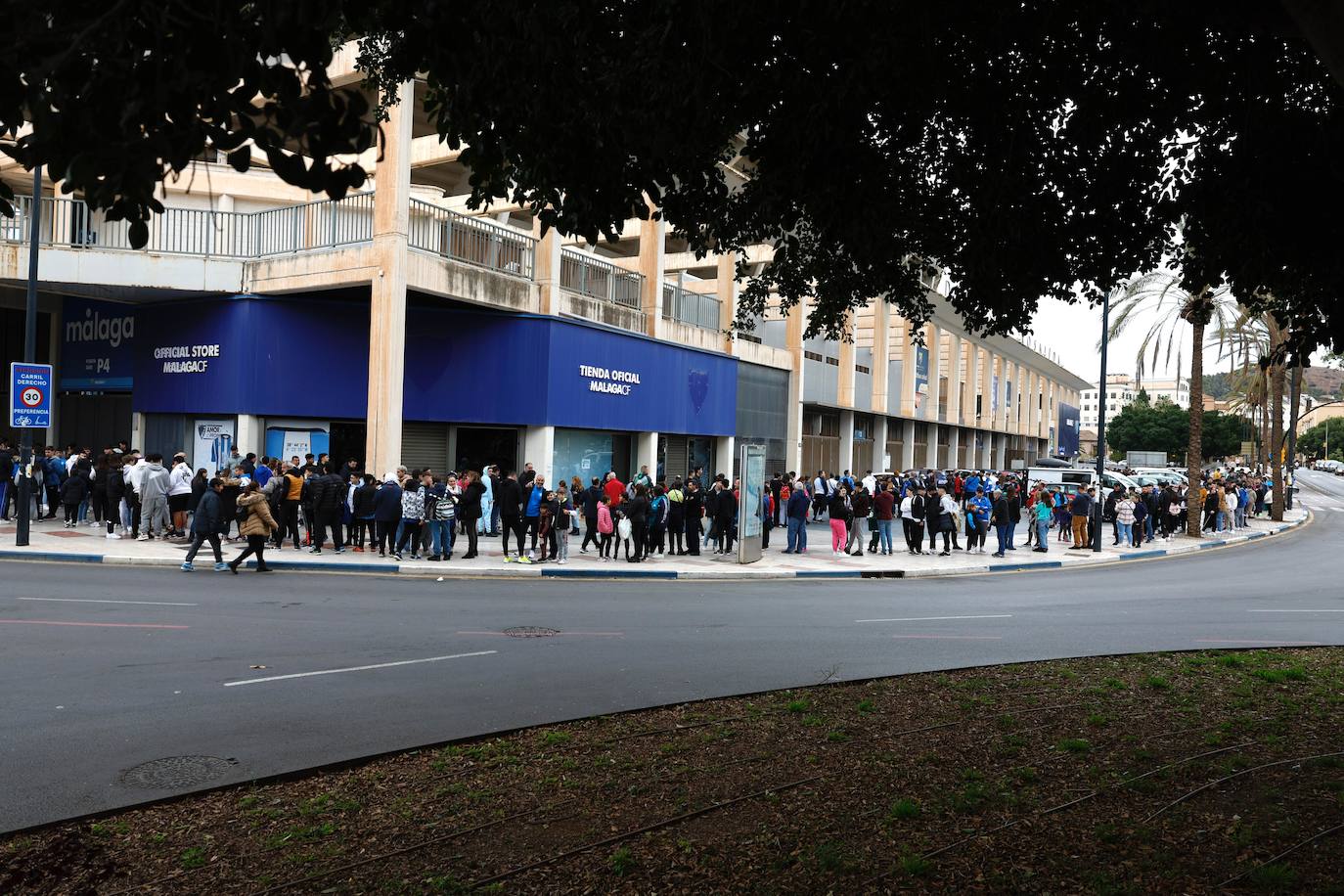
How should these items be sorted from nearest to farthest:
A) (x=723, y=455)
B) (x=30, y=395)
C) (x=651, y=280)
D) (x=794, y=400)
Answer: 1. (x=30, y=395)
2. (x=651, y=280)
3. (x=723, y=455)
4. (x=794, y=400)

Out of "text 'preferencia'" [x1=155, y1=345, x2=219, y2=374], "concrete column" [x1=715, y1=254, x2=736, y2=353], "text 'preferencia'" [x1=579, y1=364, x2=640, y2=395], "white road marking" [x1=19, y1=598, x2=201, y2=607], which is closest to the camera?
"white road marking" [x1=19, y1=598, x2=201, y2=607]

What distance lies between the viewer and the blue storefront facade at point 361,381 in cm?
2247

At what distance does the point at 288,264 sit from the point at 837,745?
1947 cm

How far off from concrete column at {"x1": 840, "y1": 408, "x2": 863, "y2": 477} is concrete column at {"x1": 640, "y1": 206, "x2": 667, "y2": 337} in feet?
60.1

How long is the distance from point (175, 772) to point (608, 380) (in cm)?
2074

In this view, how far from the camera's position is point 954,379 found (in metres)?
56.1

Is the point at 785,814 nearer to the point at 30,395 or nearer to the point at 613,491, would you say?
the point at 613,491

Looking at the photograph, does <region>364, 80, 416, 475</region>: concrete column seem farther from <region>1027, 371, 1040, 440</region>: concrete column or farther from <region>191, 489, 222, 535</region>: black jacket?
<region>1027, 371, 1040, 440</region>: concrete column

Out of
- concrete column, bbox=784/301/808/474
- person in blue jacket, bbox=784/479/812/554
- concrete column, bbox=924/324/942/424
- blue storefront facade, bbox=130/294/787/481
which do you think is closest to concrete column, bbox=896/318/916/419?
concrete column, bbox=924/324/942/424

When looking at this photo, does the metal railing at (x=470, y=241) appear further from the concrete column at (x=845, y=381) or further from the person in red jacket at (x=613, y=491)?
the concrete column at (x=845, y=381)

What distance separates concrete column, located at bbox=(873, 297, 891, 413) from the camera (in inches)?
1713

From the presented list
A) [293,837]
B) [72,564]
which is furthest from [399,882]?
[72,564]

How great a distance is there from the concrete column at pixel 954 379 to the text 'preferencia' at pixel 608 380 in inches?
1240

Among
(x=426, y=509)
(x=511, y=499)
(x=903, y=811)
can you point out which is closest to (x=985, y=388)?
(x=511, y=499)
